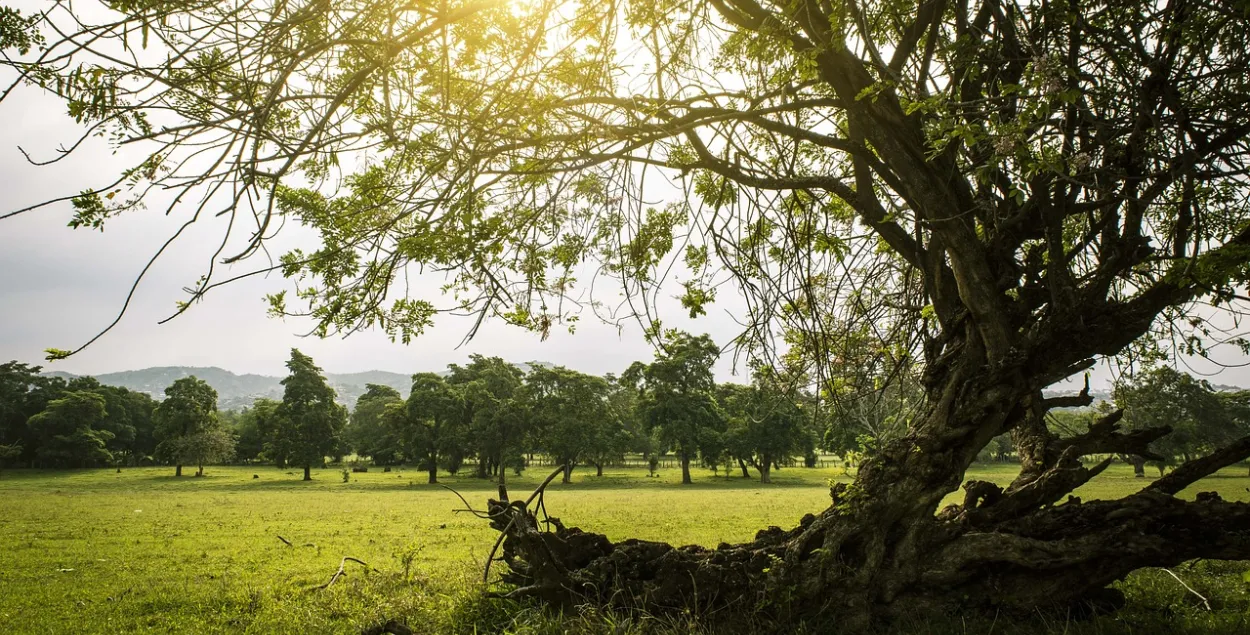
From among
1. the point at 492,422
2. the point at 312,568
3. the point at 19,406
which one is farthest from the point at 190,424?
the point at 312,568

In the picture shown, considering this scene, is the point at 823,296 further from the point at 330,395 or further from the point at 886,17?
the point at 330,395

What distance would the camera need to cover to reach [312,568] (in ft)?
35.8

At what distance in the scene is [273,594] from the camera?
8.44 m

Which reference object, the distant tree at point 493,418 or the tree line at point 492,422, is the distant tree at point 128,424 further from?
the distant tree at point 493,418

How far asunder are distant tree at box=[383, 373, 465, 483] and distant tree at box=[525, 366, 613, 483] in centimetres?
579

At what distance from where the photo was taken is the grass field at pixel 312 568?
5629 mm

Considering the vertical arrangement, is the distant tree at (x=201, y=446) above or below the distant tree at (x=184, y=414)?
below

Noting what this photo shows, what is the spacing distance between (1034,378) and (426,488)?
3989cm

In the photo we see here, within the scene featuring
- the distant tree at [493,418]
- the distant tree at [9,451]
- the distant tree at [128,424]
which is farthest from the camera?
the distant tree at [128,424]

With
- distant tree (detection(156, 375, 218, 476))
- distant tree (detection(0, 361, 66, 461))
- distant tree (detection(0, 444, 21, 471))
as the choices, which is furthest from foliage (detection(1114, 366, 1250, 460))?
distant tree (detection(0, 361, 66, 461))

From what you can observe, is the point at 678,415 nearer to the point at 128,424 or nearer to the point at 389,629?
the point at 389,629

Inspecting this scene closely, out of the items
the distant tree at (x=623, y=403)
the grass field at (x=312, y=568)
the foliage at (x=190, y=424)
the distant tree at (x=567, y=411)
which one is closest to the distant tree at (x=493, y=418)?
the distant tree at (x=567, y=411)

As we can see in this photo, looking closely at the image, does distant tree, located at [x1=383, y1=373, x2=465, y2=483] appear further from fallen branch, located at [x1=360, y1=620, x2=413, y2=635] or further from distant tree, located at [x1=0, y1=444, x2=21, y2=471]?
fallen branch, located at [x1=360, y1=620, x2=413, y2=635]

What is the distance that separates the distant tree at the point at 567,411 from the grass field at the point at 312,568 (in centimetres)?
1815
